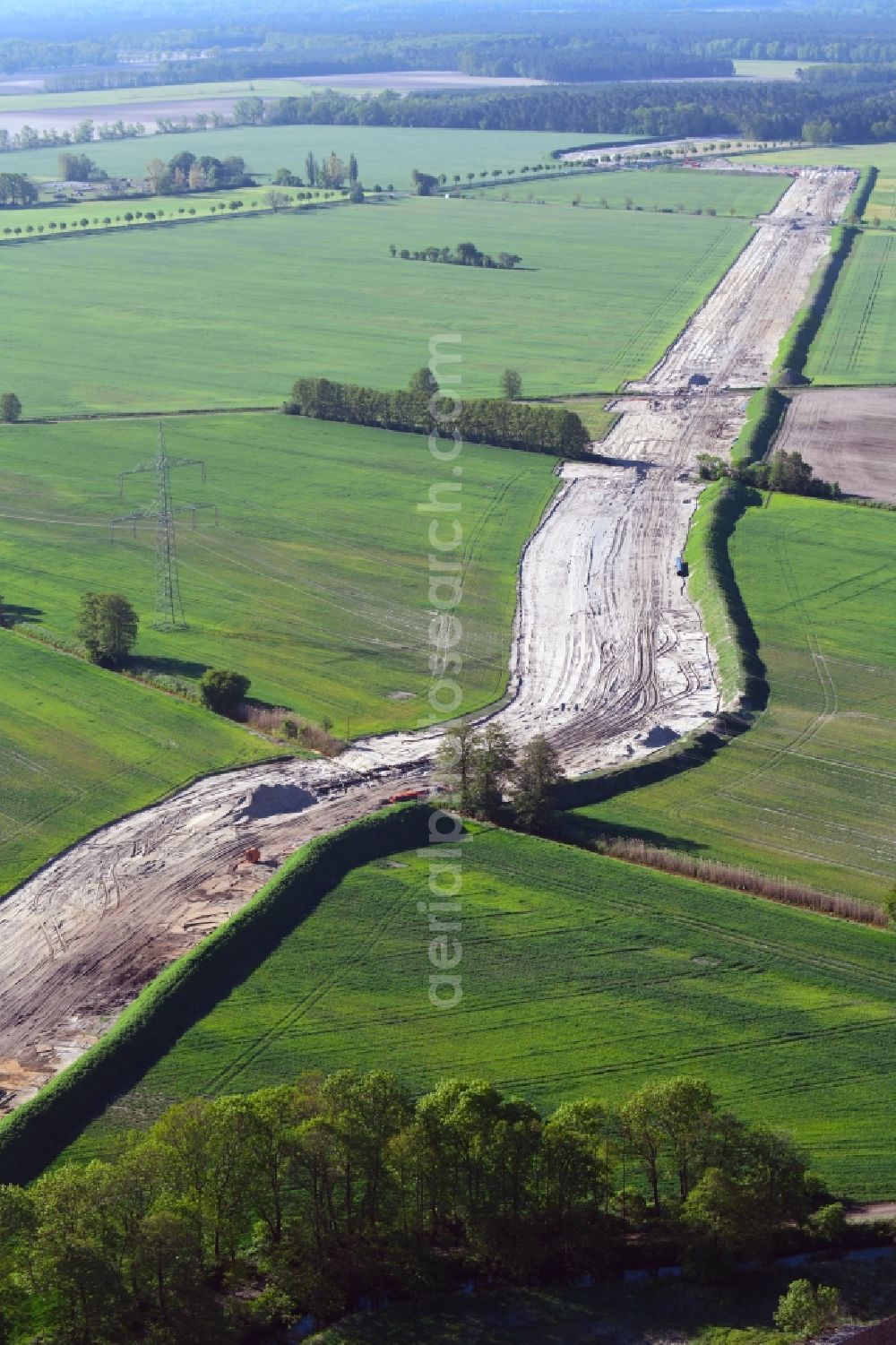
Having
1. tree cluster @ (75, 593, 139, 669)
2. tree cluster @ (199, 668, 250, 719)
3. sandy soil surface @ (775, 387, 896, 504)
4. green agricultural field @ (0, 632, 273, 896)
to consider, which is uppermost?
sandy soil surface @ (775, 387, 896, 504)

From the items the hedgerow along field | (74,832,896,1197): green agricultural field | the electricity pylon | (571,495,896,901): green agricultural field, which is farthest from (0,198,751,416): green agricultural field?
(74,832,896,1197): green agricultural field

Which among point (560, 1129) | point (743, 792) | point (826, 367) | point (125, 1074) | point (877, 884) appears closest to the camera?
point (560, 1129)

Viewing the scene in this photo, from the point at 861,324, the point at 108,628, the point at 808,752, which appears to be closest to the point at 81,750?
the point at 108,628

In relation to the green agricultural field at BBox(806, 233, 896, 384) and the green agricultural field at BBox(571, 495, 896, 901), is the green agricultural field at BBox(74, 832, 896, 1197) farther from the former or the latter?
the green agricultural field at BBox(806, 233, 896, 384)

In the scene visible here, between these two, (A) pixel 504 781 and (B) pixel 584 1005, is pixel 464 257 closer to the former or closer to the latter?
(A) pixel 504 781

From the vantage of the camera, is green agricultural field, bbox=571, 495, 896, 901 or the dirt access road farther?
green agricultural field, bbox=571, 495, 896, 901

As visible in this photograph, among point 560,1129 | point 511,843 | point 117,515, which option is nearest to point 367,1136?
point 560,1129

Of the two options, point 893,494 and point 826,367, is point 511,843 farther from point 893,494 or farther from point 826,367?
point 826,367
